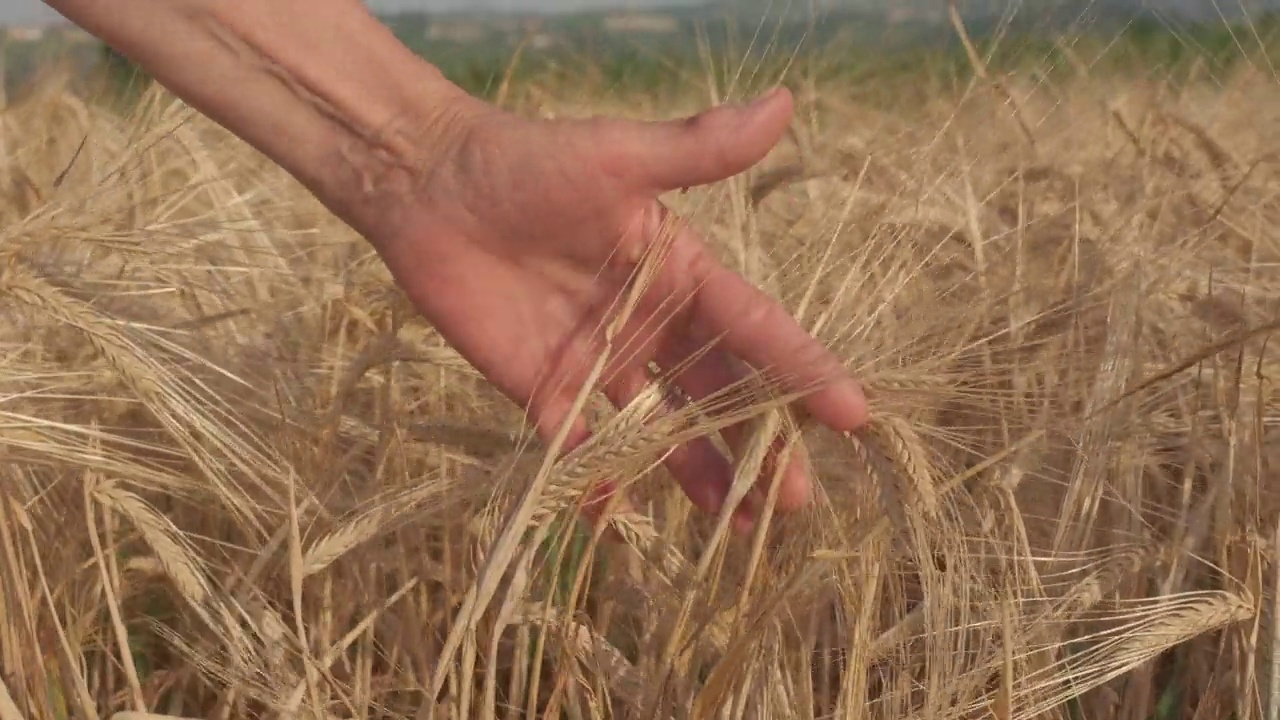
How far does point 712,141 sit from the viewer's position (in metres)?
0.97

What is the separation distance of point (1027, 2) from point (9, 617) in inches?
45.4

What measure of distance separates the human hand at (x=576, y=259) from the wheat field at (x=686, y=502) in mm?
70

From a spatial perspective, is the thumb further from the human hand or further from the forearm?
the forearm

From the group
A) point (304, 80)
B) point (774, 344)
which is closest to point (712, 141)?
point (774, 344)

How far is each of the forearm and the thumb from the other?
9.0 inches

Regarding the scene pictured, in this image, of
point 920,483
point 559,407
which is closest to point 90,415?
point 559,407

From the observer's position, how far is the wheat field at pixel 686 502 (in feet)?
2.99

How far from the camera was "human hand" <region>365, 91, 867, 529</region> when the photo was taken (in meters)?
1.00

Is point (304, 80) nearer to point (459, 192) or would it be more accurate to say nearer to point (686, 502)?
point (459, 192)

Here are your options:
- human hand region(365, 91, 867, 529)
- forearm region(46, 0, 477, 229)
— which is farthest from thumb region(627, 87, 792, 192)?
forearm region(46, 0, 477, 229)

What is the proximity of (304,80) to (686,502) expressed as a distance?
587 mm

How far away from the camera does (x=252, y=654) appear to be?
96 centimetres

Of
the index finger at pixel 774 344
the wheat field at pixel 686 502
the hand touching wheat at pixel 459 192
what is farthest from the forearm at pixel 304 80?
the index finger at pixel 774 344

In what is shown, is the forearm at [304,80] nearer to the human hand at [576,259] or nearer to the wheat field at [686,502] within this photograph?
the human hand at [576,259]
